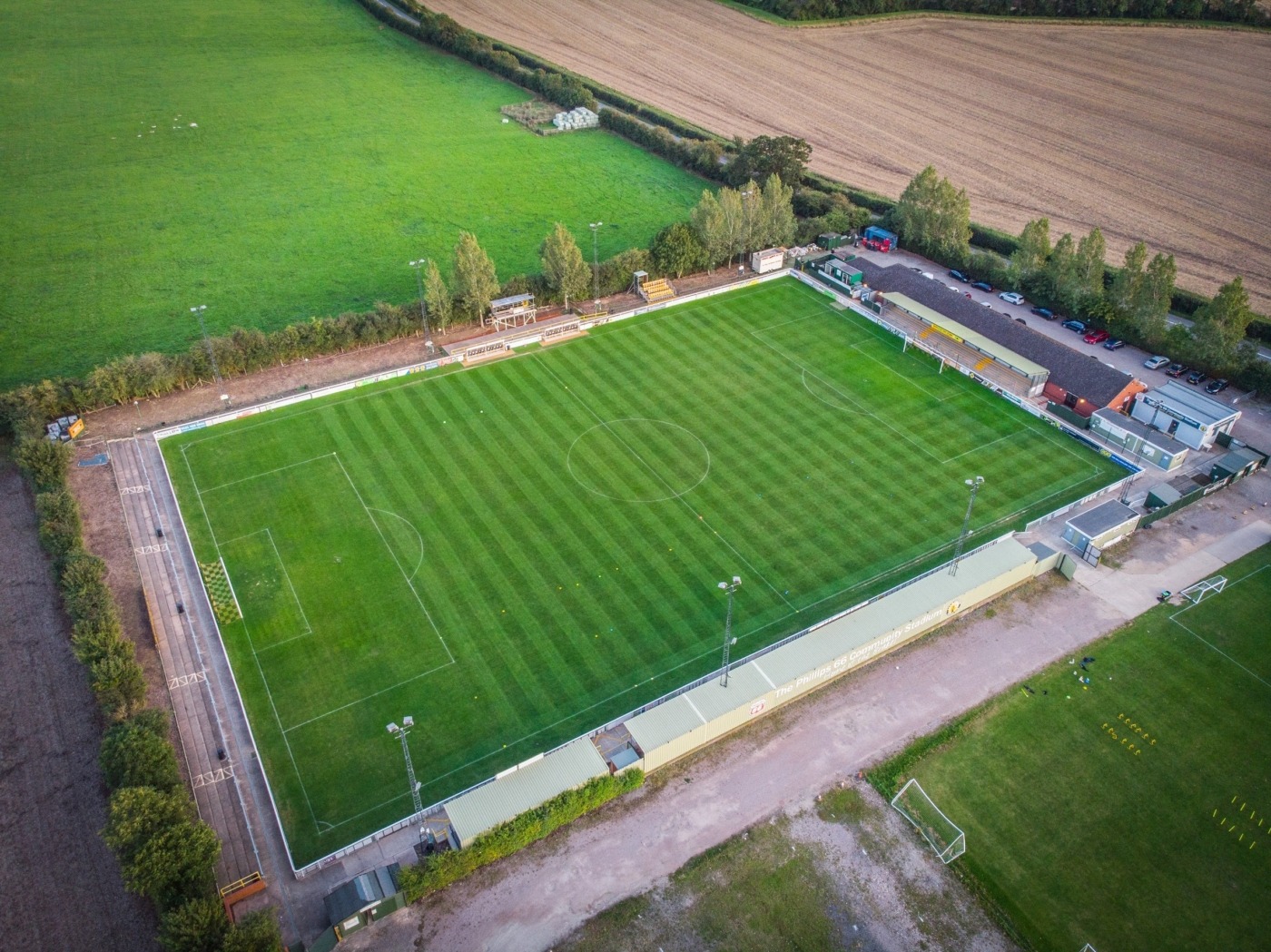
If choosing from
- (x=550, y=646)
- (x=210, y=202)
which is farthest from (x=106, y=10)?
(x=550, y=646)

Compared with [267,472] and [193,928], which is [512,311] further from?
[193,928]

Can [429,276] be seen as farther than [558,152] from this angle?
No

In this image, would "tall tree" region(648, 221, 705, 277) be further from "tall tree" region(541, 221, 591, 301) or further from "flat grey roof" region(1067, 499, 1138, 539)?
"flat grey roof" region(1067, 499, 1138, 539)

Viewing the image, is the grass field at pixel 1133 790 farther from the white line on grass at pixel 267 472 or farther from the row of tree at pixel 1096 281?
the white line on grass at pixel 267 472

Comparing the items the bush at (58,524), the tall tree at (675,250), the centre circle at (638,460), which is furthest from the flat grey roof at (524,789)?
the tall tree at (675,250)

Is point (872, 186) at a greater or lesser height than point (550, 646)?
greater

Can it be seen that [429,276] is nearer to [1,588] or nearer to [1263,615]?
[1,588]
